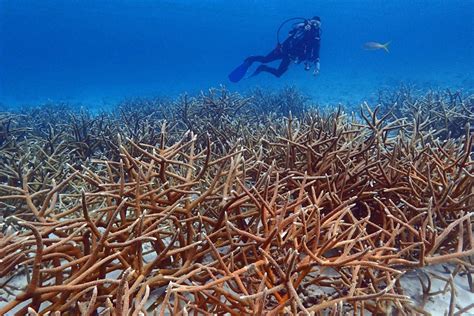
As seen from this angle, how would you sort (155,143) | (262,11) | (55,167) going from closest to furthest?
1. (55,167)
2. (155,143)
3. (262,11)

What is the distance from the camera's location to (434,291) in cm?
232

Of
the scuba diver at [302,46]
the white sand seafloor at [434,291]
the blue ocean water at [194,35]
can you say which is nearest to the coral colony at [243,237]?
the white sand seafloor at [434,291]

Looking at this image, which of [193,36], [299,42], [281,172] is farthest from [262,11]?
[281,172]

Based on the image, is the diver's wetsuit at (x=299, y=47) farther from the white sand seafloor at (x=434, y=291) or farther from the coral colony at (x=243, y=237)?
the white sand seafloor at (x=434, y=291)

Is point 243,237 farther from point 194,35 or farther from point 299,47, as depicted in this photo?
point 194,35

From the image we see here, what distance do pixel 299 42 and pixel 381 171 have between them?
8.90m

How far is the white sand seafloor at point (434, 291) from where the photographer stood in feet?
7.13

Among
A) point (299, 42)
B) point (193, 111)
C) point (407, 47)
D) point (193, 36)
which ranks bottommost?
point (193, 111)

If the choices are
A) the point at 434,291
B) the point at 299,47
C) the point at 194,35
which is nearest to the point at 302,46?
the point at 299,47

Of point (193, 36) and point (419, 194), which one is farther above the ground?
point (193, 36)

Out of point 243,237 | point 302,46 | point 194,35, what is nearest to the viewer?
point 243,237

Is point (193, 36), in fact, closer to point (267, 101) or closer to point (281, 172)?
point (267, 101)

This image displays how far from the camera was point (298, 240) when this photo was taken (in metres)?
2.11

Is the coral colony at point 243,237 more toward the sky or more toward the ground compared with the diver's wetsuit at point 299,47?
more toward the ground
